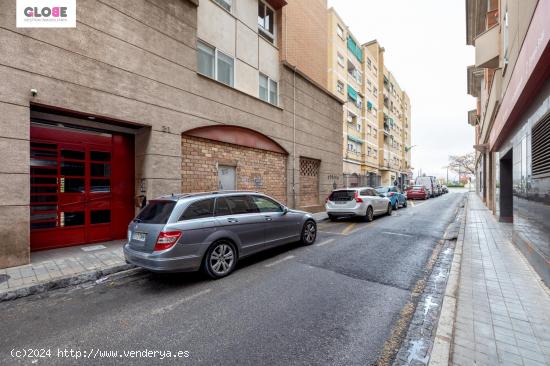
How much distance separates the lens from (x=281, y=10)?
41.8 feet

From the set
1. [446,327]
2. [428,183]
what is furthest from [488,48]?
[428,183]

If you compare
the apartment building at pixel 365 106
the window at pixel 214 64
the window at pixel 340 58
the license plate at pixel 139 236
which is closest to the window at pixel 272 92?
the window at pixel 214 64

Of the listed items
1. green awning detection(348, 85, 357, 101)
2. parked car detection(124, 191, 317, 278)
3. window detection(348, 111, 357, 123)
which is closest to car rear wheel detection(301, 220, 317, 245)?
parked car detection(124, 191, 317, 278)

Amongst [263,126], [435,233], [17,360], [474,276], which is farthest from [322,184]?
[17,360]

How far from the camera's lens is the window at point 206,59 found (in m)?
9.21

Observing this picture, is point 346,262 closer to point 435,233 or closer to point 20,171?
point 435,233

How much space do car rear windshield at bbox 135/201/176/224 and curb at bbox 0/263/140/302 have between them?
1.27 m

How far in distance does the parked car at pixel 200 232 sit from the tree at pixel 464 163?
217 ft

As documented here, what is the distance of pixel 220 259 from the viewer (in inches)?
192

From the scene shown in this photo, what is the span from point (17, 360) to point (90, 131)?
602cm

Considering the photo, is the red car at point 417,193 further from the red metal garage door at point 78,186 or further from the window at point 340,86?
the red metal garage door at point 78,186

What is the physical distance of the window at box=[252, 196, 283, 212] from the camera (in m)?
6.06

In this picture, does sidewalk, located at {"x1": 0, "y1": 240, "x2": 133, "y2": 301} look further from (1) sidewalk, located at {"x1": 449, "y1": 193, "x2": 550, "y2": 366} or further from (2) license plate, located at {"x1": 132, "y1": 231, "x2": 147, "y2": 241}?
(1) sidewalk, located at {"x1": 449, "y1": 193, "x2": 550, "y2": 366}
